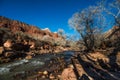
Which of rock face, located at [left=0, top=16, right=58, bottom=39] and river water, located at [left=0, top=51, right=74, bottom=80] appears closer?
river water, located at [left=0, top=51, right=74, bottom=80]

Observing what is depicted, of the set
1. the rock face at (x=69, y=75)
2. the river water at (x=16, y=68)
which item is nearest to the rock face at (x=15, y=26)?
the river water at (x=16, y=68)

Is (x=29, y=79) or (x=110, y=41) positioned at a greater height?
(x=110, y=41)

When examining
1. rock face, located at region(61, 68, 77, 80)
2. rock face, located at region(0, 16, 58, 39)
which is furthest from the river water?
rock face, located at region(0, 16, 58, 39)

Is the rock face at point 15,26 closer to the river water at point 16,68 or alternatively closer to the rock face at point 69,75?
the river water at point 16,68

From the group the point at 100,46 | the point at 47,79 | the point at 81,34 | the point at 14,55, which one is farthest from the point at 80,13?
the point at 47,79

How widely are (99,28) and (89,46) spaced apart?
3.38 metres

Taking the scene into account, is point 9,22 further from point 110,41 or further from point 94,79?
point 94,79

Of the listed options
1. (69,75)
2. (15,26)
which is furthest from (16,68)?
(15,26)

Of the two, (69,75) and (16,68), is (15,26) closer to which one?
(16,68)

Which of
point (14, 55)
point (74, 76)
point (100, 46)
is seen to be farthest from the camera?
point (100, 46)

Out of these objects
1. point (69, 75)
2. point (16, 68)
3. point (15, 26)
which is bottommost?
point (69, 75)

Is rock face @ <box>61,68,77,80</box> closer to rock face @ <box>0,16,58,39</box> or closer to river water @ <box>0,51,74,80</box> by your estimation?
river water @ <box>0,51,74,80</box>

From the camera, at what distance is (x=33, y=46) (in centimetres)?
4609

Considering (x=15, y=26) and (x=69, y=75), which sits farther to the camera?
(x=15, y=26)
